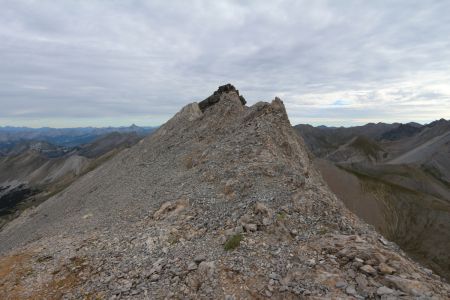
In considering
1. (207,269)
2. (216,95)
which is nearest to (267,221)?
(207,269)

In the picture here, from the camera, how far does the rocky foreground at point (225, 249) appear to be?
543 inches

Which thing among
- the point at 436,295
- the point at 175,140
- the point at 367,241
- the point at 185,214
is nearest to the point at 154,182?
the point at 185,214

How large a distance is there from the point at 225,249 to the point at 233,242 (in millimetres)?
493

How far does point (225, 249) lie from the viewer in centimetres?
1664

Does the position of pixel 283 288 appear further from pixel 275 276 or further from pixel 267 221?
pixel 267 221

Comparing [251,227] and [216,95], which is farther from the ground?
[216,95]

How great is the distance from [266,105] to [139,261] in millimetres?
23597

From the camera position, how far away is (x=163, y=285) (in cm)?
1504

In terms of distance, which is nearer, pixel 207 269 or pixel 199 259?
pixel 207 269

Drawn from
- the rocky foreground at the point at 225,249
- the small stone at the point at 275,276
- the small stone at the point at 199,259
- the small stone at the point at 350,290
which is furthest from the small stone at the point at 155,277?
the small stone at the point at 350,290

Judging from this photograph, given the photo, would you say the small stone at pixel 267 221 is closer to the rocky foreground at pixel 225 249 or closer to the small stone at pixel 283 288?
the rocky foreground at pixel 225 249

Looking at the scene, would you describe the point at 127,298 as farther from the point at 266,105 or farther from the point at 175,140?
the point at 175,140

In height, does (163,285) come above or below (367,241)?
below

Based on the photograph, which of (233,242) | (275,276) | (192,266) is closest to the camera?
(275,276)
